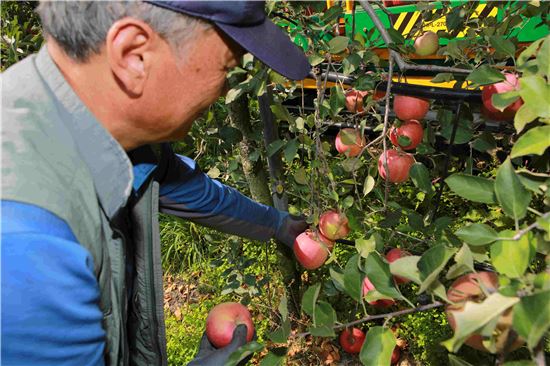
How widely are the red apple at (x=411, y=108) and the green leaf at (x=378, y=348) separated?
676mm

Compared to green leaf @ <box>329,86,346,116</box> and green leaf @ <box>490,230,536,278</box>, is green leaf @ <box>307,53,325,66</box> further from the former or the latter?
green leaf @ <box>490,230,536,278</box>

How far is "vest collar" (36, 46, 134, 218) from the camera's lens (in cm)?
87

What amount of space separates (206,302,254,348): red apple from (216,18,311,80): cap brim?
2.69 feet

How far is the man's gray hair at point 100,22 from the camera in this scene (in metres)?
0.80

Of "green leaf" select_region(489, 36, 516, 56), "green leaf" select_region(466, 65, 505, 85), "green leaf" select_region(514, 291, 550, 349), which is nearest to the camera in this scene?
"green leaf" select_region(514, 291, 550, 349)

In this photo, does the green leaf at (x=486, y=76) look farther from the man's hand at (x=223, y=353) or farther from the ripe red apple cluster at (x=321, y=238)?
the man's hand at (x=223, y=353)

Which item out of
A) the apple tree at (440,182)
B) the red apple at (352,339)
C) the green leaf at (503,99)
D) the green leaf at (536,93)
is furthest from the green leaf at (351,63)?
the red apple at (352,339)

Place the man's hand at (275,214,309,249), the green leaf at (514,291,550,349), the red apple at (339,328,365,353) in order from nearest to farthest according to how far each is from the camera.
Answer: the green leaf at (514,291,550,349), the man's hand at (275,214,309,249), the red apple at (339,328,365,353)

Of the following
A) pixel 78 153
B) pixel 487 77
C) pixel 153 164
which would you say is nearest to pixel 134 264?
pixel 153 164

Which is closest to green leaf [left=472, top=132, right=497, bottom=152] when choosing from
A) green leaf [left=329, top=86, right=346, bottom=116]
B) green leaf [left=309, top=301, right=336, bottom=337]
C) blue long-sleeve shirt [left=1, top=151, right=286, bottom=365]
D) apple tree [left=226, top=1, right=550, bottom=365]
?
apple tree [left=226, top=1, right=550, bottom=365]

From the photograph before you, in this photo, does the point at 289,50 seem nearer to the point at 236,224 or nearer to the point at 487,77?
the point at 487,77

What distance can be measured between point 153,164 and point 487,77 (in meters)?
0.80

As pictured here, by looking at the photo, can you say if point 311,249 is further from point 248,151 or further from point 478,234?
point 478,234

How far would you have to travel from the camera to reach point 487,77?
1014 mm
